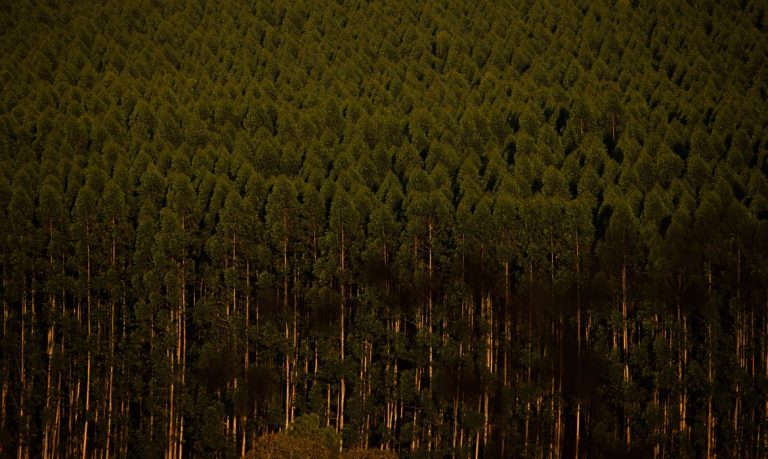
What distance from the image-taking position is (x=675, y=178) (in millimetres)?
12195

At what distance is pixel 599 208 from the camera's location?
11.9 meters

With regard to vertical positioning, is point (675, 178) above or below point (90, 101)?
below

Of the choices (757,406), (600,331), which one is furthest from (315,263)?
(757,406)

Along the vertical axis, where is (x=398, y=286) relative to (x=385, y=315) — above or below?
above

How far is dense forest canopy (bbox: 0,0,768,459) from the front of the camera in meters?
11.2

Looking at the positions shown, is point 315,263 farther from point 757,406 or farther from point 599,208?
point 757,406

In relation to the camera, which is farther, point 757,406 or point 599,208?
point 599,208

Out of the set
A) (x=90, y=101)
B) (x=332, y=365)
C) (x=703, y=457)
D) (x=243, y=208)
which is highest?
(x=90, y=101)

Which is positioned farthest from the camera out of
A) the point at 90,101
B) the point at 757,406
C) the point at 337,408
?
the point at 90,101

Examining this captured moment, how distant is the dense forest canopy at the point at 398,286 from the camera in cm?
1119

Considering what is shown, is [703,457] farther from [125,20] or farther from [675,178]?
[125,20]

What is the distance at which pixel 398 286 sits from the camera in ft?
38.4

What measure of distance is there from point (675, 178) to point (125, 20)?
12046 mm

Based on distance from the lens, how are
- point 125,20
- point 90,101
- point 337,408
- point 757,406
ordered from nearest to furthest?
point 757,406
point 337,408
point 90,101
point 125,20
